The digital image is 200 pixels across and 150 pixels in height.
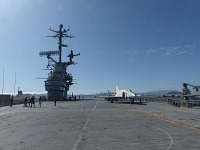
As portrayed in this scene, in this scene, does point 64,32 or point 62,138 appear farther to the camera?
point 64,32

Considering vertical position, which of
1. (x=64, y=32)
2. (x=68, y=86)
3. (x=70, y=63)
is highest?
(x=64, y=32)

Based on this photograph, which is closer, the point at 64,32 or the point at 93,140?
the point at 93,140

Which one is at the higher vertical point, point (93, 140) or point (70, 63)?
point (70, 63)

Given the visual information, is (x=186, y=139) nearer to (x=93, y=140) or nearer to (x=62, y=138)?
(x=93, y=140)

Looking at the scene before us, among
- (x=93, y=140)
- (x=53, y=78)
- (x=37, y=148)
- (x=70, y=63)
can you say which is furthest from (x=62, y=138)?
(x=70, y=63)

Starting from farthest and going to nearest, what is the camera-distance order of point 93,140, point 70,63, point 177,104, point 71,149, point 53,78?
point 70,63
point 53,78
point 177,104
point 93,140
point 71,149

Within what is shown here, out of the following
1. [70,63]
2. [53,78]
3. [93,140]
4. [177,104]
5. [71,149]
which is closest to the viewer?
[71,149]

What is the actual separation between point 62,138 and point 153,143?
416 cm

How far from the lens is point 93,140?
12305 millimetres

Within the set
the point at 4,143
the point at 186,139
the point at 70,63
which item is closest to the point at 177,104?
the point at 186,139

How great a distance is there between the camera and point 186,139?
12516 mm

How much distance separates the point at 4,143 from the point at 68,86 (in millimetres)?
90279

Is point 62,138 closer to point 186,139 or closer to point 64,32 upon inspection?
point 186,139

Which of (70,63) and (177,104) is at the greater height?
(70,63)
